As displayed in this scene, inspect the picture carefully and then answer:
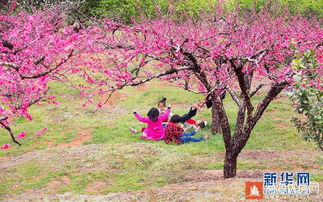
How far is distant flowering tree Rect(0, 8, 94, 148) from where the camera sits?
23.5 feet

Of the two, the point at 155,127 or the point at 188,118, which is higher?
the point at 188,118

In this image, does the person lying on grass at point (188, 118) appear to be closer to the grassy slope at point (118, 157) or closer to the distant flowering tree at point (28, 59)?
the grassy slope at point (118, 157)

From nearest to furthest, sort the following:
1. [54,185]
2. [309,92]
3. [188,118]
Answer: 1. [309,92]
2. [54,185]
3. [188,118]

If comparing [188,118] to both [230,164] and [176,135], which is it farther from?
[230,164]

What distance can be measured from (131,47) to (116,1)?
24.6m

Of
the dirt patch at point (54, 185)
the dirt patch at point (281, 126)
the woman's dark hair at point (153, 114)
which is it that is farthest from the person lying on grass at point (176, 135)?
the dirt patch at point (54, 185)

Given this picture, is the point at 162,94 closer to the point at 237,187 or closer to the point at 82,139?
the point at 82,139

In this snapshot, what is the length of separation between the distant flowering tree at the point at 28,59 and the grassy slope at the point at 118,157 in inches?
54.3

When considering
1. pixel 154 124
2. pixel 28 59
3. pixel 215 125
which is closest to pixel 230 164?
pixel 154 124

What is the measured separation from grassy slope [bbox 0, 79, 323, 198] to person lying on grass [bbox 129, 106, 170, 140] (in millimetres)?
366

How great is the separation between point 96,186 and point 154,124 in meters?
4.27

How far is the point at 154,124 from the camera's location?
1328cm

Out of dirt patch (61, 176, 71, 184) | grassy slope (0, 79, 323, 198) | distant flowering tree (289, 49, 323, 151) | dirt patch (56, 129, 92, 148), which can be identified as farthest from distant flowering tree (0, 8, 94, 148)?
distant flowering tree (289, 49, 323, 151)

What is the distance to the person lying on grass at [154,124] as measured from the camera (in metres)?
13.2
